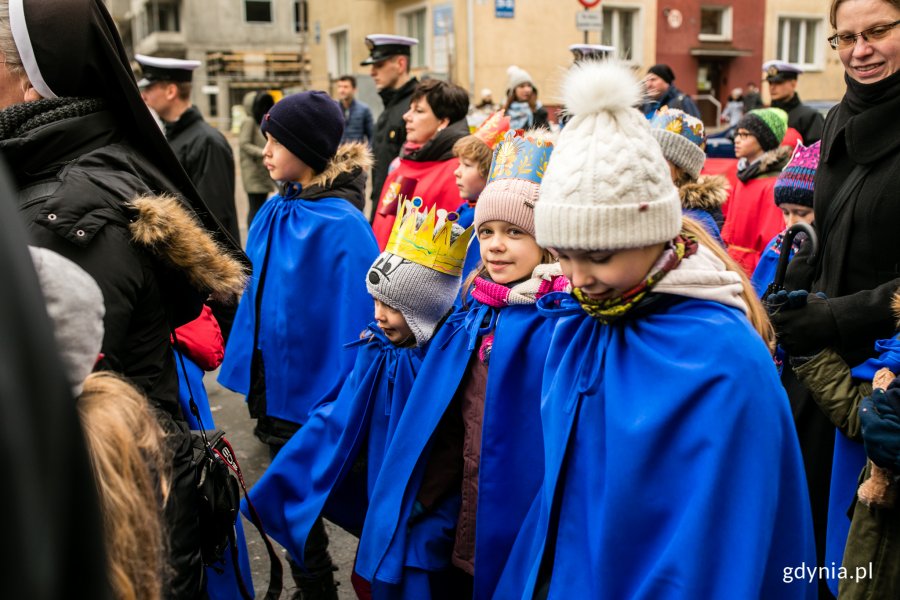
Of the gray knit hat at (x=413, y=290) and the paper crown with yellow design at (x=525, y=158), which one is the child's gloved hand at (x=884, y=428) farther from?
the gray knit hat at (x=413, y=290)

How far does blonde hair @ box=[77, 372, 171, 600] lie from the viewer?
50.6 inches

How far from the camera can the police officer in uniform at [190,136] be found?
6699 mm

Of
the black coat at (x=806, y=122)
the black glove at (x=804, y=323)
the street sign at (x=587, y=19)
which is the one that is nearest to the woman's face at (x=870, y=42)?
the black glove at (x=804, y=323)

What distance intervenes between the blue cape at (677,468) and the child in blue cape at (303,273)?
217 centimetres

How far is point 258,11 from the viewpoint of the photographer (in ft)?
150

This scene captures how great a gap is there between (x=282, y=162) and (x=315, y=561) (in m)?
2.08

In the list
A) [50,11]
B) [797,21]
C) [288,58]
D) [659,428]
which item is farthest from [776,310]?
[288,58]

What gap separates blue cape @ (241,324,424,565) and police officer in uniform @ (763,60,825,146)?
673 cm

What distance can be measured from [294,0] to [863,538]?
47.2 m

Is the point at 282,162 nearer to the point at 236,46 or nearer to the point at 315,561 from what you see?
the point at 315,561

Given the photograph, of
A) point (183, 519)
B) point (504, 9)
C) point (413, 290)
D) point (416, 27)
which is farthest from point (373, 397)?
point (416, 27)

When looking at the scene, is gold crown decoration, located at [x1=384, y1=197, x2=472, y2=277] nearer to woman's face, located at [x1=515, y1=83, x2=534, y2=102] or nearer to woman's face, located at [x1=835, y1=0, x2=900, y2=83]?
woman's face, located at [x1=835, y1=0, x2=900, y2=83]

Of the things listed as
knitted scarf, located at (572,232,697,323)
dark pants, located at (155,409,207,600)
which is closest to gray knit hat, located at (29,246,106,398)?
dark pants, located at (155,409,207,600)

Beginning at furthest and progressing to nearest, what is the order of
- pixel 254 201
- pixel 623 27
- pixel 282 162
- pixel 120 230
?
pixel 623 27 < pixel 254 201 < pixel 282 162 < pixel 120 230
